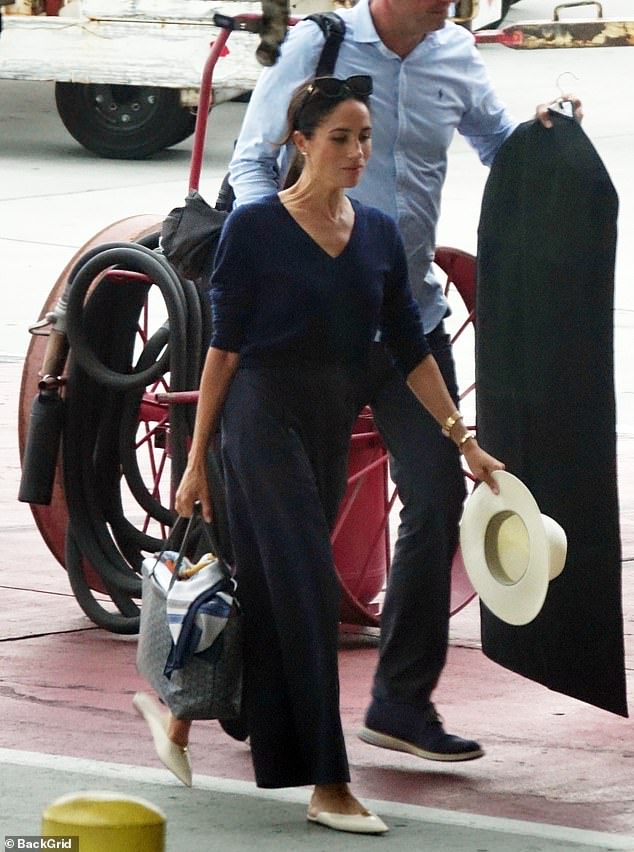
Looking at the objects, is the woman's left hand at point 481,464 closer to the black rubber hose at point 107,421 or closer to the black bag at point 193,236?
the black bag at point 193,236

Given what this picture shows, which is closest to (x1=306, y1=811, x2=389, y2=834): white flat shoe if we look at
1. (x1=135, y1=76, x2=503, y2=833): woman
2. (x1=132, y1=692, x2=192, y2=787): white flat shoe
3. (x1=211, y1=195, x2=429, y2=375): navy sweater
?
(x1=135, y1=76, x2=503, y2=833): woman

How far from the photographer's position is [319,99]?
4766mm

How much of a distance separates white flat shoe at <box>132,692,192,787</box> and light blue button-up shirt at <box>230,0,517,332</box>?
3.74 ft

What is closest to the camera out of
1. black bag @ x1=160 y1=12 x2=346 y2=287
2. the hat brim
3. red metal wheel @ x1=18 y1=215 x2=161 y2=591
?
the hat brim

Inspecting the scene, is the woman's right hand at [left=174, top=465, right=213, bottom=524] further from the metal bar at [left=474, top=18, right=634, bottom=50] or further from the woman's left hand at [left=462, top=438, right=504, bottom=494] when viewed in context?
the metal bar at [left=474, top=18, right=634, bottom=50]

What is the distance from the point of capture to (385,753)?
17.6ft

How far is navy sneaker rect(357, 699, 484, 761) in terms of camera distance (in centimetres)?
521

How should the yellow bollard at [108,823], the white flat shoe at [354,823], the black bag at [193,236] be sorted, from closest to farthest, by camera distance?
the yellow bollard at [108,823] → the white flat shoe at [354,823] → the black bag at [193,236]

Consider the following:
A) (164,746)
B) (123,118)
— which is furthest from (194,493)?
(123,118)

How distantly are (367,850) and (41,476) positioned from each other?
2283mm

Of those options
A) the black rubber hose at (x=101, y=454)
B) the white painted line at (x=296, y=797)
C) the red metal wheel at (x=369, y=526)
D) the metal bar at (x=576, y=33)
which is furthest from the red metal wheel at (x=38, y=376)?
the metal bar at (x=576, y=33)

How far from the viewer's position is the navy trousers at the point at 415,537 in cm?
518

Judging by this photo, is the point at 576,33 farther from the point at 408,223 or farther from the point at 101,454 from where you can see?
the point at 101,454

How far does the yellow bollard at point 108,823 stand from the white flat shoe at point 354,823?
66.1 inches
